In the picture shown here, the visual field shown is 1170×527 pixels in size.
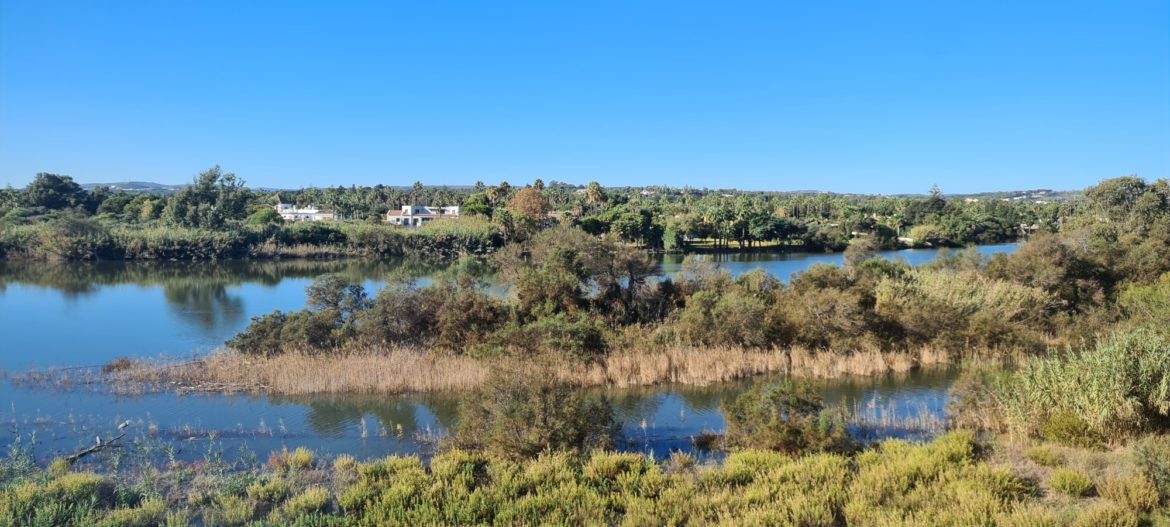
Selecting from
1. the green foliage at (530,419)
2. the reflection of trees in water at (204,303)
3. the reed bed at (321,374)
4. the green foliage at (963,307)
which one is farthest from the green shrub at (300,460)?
the reflection of trees in water at (204,303)

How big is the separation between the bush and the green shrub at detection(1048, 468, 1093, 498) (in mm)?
2618

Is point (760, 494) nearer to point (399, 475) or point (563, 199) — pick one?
point (399, 475)

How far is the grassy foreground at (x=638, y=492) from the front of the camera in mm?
6516

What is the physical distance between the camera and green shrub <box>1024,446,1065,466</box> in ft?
26.6

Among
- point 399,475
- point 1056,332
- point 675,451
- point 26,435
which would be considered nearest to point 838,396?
point 675,451

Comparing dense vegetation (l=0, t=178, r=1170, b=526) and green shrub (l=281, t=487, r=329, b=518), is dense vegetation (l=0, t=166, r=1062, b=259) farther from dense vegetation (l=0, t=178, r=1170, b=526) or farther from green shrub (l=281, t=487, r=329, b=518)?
green shrub (l=281, t=487, r=329, b=518)

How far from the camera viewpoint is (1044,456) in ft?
26.8

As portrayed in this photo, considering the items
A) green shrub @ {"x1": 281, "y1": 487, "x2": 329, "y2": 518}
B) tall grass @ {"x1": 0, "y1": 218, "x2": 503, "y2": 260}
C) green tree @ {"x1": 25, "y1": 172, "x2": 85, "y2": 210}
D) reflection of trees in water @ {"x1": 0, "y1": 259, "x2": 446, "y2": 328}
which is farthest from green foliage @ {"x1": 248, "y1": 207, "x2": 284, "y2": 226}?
green shrub @ {"x1": 281, "y1": 487, "x2": 329, "y2": 518}

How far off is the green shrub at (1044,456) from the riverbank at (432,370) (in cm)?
738

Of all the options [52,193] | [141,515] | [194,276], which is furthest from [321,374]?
[52,193]

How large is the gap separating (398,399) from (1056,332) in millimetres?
17451

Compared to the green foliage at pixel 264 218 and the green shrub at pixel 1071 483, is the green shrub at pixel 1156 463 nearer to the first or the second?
the green shrub at pixel 1071 483

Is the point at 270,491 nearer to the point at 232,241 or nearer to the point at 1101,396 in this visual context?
the point at 1101,396

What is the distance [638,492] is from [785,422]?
10.3 ft
